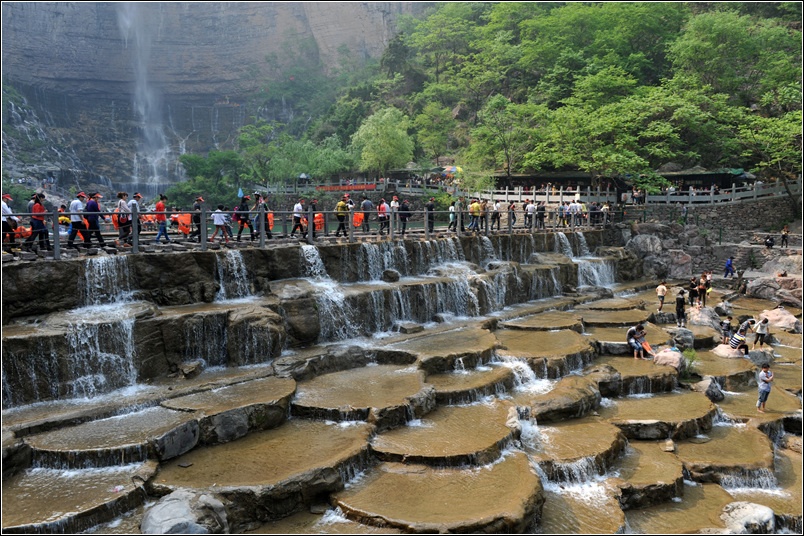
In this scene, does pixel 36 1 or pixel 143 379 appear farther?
pixel 36 1

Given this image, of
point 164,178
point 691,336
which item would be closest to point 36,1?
point 164,178

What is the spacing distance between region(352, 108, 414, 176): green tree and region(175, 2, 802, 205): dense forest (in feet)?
0.41

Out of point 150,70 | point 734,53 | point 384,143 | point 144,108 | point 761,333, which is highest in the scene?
point 150,70

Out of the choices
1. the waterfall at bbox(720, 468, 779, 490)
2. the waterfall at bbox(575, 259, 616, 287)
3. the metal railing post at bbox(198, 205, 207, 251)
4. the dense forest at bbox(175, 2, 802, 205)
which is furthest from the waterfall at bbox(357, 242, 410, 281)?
the dense forest at bbox(175, 2, 802, 205)

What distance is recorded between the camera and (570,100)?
37031 millimetres

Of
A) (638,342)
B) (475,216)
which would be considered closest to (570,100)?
(475,216)

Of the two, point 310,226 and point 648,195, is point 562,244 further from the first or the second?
point 310,226

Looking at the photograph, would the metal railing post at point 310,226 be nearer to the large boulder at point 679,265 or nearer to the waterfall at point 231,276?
the waterfall at point 231,276

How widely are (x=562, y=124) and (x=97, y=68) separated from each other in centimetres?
5773

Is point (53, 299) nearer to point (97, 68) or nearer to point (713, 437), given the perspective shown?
point (713, 437)

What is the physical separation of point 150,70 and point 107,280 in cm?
6787

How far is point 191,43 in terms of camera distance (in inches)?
2982

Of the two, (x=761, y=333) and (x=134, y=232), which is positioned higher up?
(x=134, y=232)

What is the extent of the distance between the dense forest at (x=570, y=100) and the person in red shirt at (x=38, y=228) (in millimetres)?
27094
